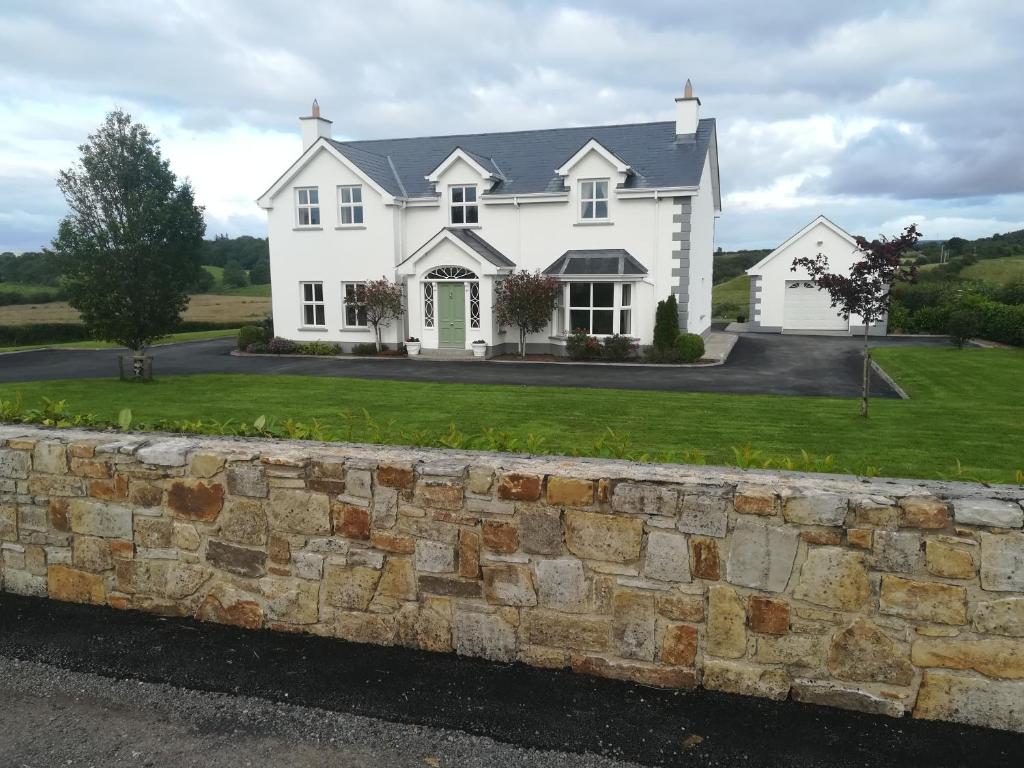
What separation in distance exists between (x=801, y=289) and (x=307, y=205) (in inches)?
898

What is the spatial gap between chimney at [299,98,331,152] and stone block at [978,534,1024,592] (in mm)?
28683

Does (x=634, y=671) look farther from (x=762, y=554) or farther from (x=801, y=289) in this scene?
(x=801, y=289)

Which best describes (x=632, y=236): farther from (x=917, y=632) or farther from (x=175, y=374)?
(x=917, y=632)

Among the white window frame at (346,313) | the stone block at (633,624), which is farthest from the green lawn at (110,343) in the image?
the stone block at (633,624)

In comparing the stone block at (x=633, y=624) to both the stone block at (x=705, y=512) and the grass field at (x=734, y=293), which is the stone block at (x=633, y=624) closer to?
the stone block at (x=705, y=512)

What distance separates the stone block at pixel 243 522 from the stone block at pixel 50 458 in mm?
1252

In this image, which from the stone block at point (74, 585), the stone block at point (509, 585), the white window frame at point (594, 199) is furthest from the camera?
the white window frame at point (594, 199)

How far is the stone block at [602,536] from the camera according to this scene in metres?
3.91

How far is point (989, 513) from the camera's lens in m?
3.41

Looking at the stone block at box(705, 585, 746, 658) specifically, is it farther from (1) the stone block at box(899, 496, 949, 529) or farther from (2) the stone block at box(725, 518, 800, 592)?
(1) the stone block at box(899, 496, 949, 529)

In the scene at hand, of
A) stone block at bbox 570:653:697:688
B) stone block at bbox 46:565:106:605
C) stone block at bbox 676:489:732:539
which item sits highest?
stone block at bbox 676:489:732:539

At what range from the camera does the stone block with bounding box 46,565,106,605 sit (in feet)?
16.4

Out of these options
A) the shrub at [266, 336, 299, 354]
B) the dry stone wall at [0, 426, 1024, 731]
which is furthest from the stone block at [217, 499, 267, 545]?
the shrub at [266, 336, 299, 354]

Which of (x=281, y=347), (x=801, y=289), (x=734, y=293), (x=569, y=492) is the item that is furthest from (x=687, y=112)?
(x=734, y=293)
